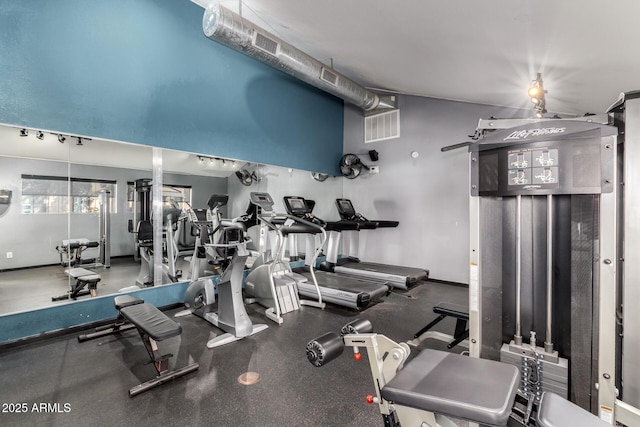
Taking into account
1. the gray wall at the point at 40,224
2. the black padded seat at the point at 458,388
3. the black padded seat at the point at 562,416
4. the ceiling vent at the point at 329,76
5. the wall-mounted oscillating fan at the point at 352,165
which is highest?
the ceiling vent at the point at 329,76

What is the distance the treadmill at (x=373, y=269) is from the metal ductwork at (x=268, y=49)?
2.08 meters

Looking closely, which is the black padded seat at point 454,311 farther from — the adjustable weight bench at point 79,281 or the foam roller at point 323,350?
the adjustable weight bench at point 79,281

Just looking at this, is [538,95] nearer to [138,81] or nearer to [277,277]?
[277,277]

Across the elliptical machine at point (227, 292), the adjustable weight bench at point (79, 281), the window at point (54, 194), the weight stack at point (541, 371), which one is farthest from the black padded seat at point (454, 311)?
the window at point (54, 194)

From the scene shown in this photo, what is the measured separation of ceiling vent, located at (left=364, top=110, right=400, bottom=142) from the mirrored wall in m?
2.95

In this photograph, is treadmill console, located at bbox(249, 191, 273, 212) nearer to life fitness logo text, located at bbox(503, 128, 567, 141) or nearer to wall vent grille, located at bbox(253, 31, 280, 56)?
wall vent grille, located at bbox(253, 31, 280, 56)

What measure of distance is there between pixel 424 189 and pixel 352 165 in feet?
5.26

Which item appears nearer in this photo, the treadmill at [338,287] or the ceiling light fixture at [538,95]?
the ceiling light fixture at [538,95]

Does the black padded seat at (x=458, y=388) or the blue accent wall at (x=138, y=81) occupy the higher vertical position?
the blue accent wall at (x=138, y=81)

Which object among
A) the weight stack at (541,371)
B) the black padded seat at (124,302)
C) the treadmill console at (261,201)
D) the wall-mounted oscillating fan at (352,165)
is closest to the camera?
the weight stack at (541,371)

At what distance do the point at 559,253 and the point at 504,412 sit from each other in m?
1.24

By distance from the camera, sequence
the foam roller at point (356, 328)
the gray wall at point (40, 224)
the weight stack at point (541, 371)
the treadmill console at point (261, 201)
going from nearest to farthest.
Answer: the foam roller at point (356, 328) < the weight stack at point (541, 371) < the gray wall at point (40, 224) < the treadmill console at point (261, 201)

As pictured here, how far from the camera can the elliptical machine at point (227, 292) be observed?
3043 mm

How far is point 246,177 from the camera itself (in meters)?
5.12
